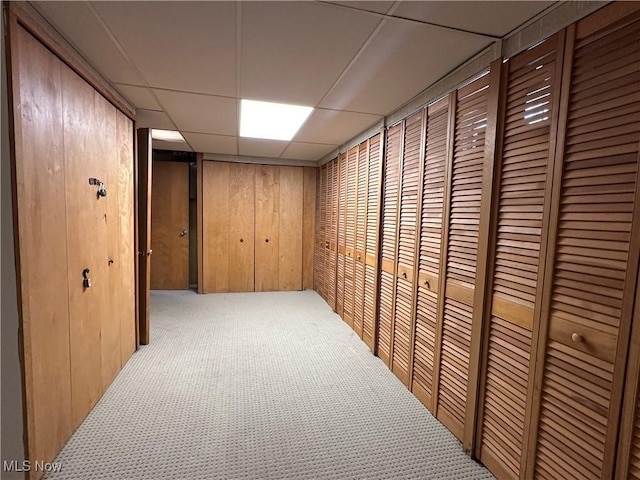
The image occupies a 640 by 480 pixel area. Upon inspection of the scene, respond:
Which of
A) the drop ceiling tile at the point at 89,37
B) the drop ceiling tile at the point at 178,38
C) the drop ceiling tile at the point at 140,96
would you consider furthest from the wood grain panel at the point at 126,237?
the drop ceiling tile at the point at 178,38

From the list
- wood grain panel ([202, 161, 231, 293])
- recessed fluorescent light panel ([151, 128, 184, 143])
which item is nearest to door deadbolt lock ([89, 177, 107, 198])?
recessed fluorescent light panel ([151, 128, 184, 143])

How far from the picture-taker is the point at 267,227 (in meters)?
4.90

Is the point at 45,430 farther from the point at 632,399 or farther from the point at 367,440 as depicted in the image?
the point at 632,399

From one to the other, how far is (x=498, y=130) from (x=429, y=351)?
1.36 metres

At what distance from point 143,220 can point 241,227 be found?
202 centimetres

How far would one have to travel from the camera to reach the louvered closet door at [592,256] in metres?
1.03

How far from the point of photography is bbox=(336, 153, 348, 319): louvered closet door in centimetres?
365

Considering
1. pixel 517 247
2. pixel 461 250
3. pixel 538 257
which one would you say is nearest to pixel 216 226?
pixel 461 250

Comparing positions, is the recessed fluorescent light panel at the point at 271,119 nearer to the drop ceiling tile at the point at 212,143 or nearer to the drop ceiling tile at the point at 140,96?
the drop ceiling tile at the point at 212,143

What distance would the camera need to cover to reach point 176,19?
1.36 metres

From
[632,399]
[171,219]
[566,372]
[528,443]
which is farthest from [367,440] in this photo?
[171,219]

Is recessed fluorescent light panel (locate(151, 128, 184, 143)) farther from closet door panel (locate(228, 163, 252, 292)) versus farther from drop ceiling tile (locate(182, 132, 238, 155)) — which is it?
closet door panel (locate(228, 163, 252, 292))

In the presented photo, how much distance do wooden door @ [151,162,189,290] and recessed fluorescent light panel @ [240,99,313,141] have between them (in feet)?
6.41

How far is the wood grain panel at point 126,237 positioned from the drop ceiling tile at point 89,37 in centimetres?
47
